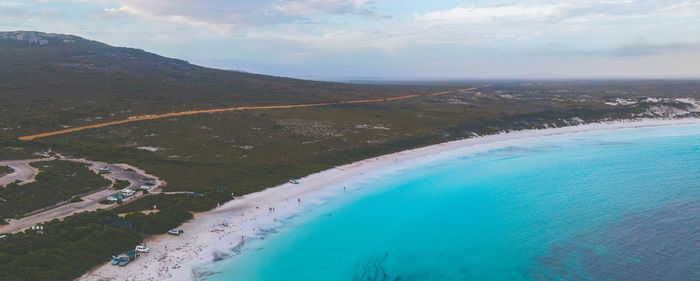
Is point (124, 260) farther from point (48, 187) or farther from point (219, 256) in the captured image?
point (48, 187)

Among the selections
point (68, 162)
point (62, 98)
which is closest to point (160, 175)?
point (68, 162)

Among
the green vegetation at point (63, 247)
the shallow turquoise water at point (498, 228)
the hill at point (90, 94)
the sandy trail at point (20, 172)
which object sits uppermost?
the hill at point (90, 94)

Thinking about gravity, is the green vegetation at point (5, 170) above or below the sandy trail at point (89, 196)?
above

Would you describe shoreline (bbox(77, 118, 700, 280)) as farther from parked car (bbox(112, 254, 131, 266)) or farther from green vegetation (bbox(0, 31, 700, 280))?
green vegetation (bbox(0, 31, 700, 280))

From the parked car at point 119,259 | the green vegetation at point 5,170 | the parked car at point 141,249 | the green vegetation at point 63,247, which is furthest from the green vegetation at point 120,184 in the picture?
the parked car at point 119,259

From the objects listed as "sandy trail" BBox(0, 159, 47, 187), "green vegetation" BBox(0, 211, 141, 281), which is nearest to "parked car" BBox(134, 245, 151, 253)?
"green vegetation" BBox(0, 211, 141, 281)

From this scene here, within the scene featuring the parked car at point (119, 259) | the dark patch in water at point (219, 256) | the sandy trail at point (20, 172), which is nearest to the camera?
the parked car at point (119, 259)

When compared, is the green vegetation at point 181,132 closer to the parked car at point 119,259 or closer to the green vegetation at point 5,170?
the parked car at point 119,259
